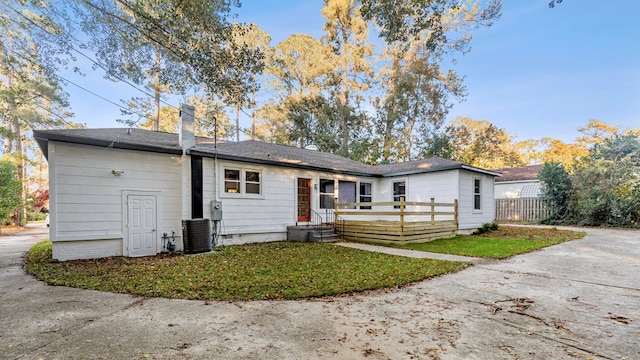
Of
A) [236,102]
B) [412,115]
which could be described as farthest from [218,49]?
[412,115]

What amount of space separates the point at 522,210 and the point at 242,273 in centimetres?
1869

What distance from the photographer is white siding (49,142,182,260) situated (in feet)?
22.1

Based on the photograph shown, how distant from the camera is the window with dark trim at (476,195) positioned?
12.5 m

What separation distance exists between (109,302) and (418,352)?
3942 mm

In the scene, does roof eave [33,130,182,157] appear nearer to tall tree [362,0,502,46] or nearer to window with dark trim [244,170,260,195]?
window with dark trim [244,170,260,195]

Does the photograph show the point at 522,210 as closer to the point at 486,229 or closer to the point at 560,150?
the point at 486,229

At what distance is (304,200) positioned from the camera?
37.0 ft

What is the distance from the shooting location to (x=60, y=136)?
257 inches

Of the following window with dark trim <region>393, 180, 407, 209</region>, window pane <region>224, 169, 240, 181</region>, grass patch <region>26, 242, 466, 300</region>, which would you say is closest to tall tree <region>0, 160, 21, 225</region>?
grass patch <region>26, 242, 466, 300</region>

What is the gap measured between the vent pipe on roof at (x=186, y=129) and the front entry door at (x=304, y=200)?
4.18m

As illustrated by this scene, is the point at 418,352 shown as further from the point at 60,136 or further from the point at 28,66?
the point at 28,66

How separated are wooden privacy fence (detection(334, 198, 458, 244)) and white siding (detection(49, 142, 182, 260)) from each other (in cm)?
616

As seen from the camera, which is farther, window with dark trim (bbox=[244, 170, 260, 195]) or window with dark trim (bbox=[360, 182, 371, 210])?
window with dark trim (bbox=[360, 182, 371, 210])

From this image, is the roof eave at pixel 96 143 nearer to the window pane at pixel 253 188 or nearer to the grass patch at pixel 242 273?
the window pane at pixel 253 188
